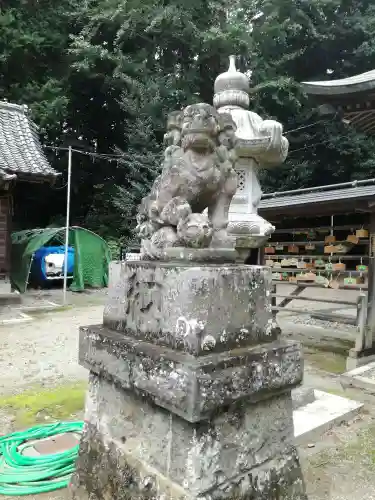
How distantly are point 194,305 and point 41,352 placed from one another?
216 inches

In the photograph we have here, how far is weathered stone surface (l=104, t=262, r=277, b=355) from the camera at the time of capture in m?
1.76

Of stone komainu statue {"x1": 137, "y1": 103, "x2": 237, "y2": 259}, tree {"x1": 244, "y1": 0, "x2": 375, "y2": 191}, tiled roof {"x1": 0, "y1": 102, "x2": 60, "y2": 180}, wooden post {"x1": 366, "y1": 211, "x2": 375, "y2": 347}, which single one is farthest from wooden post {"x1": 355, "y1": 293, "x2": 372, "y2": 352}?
tree {"x1": 244, "y1": 0, "x2": 375, "y2": 191}

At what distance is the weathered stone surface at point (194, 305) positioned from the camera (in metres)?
1.76

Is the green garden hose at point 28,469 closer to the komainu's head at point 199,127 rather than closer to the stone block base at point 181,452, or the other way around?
the stone block base at point 181,452

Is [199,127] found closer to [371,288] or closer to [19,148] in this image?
[371,288]

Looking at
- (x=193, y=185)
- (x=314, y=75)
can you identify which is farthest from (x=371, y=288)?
(x=314, y=75)

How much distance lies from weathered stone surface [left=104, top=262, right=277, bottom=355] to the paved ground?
1.31 metres

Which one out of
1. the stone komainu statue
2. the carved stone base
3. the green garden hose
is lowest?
the green garden hose

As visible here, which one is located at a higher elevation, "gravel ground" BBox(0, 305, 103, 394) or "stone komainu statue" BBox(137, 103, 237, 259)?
"stone komainu statue" BBox(137, 103, 237, 259)

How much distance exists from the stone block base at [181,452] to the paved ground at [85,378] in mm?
608

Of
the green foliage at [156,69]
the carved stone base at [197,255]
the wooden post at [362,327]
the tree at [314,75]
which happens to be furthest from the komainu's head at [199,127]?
the tree at [314,75]

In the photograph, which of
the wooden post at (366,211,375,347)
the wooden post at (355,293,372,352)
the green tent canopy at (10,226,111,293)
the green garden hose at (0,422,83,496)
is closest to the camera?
the green garden hose at (0,422,83,496)

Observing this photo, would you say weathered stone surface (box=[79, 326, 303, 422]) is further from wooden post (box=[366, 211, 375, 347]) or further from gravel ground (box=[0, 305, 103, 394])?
wooden post (box=[366, 211, 375, 347])

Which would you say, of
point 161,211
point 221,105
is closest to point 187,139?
point 161,211
